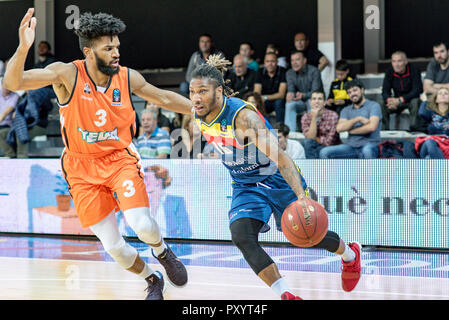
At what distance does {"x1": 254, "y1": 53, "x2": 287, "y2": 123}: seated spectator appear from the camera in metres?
8.82

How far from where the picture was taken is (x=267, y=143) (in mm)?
Result: 3824

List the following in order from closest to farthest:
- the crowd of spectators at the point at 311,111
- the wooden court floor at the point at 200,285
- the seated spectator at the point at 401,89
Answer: the wooden court floor at the point at 200,285, the crowd of spectators at the point at 311,111, the seated spectator at the point at 401,89

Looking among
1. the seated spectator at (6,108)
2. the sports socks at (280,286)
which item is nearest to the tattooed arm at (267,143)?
the sports socks at (280,286)

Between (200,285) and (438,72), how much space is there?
15.7ft

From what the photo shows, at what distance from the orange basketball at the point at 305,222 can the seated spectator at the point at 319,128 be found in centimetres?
401

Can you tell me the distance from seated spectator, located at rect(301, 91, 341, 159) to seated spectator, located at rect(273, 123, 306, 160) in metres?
0.35

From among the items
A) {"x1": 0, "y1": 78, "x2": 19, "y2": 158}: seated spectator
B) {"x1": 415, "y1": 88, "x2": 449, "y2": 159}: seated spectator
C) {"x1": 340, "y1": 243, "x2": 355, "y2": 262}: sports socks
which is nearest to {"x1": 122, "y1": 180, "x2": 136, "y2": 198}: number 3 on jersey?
{"x1": 340, "y1": 243, "x2": 355, "y2": 262}: sports socks

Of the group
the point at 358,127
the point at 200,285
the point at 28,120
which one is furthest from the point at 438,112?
the point at 28,120

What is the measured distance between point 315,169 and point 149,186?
2037 mm

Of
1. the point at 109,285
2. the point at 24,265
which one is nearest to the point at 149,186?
the point at 24,265

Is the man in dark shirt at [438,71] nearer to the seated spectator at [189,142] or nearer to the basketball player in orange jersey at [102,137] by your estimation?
the seated spectator at [189,142]

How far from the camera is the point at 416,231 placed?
670cm

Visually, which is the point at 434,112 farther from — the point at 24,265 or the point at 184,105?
the point at 24,265

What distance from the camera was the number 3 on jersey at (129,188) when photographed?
13.9 feet
